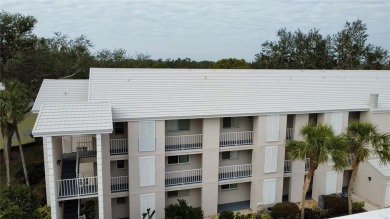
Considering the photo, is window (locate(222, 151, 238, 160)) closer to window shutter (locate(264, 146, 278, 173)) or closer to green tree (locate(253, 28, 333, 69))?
window shutter (locate(264, 146, 278, 173))

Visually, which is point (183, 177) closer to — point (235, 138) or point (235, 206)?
point (235, 138)

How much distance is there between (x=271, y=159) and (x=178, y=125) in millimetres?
7267

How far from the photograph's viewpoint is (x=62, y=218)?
19.0 metres

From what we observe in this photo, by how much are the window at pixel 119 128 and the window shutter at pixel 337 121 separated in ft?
51.9

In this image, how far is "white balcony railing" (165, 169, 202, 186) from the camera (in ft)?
74.1

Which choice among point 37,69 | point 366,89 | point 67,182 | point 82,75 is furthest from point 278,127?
point 82,75

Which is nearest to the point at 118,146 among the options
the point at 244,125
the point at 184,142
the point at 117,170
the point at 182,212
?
the point at 117,170

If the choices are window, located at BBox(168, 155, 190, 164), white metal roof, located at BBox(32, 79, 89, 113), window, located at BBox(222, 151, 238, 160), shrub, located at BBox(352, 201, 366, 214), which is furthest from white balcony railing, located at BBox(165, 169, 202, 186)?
shrub, located at BBox(352, 201, 366, 214)

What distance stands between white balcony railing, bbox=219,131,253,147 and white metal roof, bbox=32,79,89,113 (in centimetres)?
1044

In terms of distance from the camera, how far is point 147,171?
2106 centimetres

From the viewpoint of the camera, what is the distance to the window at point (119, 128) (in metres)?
22.0

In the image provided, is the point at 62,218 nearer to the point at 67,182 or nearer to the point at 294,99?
the point at 67,182

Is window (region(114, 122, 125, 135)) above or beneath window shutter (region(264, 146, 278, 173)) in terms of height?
above

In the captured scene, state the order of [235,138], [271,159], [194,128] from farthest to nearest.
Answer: [235,138] < [271,159] < [194,128]
